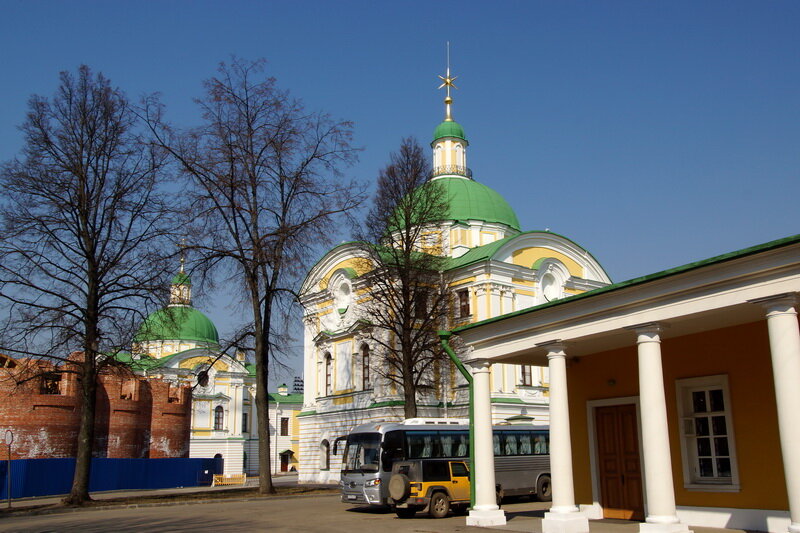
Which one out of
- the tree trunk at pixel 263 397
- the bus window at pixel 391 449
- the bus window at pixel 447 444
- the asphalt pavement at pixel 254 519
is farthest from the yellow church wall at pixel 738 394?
the tree trunk at pixel 263 397

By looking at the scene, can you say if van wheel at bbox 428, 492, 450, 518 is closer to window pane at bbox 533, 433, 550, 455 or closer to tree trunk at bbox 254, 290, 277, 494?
window pane at bbox 533, 433, 550, 455

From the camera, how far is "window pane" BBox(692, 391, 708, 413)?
12.9 meters

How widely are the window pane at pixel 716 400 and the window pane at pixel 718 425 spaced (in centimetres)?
15

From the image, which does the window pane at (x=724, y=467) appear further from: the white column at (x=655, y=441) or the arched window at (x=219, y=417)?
the arched window at (x=219, y=417)

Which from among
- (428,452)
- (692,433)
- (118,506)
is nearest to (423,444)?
(428,452)

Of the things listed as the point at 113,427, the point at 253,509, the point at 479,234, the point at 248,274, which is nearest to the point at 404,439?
the point at 253,509

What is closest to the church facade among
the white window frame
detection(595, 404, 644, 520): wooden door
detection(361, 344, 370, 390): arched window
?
detection(361, 344, 370, 390): arched window

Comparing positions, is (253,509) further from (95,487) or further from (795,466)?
(95,487)

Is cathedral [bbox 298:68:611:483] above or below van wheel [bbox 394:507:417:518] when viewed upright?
above

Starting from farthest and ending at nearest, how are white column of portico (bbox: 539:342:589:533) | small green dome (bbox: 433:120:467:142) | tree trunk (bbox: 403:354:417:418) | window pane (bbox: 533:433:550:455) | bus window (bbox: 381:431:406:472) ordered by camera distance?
small green dome (bbox: 433:120:467:142), tree trunk (bbox: 403:354:417:418), window pane (bbox: 533:433:550:455), bus window (bbox: 381:431:406:472), white column of portico (bbox: 539:342:589:533)

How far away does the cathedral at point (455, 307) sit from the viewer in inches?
1394

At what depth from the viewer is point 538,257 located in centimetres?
3878

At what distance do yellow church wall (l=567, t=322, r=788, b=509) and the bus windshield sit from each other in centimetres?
845

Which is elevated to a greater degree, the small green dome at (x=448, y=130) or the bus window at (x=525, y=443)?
the small green dome at (x=448, y=130)
